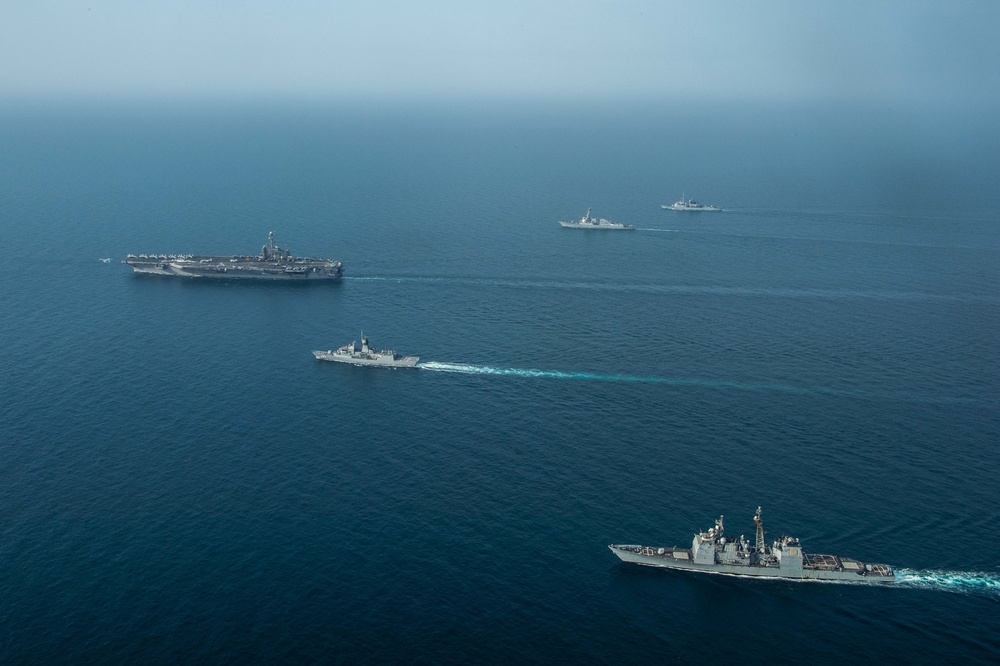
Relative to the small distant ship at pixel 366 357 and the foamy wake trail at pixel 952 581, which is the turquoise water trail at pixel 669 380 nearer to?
the small distant ship at pixel 366 357

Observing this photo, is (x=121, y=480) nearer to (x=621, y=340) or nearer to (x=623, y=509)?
(x=623, y=509)

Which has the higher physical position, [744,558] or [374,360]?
[374,360]

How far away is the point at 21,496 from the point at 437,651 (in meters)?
70.1

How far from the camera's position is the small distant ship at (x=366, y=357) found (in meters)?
170

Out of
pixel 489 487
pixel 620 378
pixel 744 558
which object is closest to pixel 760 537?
pixel 744 558

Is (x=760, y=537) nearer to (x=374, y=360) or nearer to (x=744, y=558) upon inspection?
(x=744, y=558)

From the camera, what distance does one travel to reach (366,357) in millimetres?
171500

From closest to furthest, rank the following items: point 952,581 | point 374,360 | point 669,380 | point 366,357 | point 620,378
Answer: point 952,581, point 669,380, point 620,378, point 374,360, point 366,357

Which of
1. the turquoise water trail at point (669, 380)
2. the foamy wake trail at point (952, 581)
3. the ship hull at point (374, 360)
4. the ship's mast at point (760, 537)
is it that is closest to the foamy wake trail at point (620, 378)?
the turquoise water trail at point (669, 380)

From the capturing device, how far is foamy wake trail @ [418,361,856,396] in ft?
513

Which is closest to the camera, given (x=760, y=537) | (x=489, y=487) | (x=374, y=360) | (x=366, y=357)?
(x=760, y=537)

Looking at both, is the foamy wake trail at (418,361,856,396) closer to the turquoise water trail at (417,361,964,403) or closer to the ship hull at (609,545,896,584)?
the turquoise water trail at (417,361,964,403)

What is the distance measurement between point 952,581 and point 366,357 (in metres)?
110

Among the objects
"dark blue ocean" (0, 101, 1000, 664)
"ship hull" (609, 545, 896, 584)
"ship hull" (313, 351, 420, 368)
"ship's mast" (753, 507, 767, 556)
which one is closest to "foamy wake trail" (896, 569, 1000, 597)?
"dark blue ocean" (0, 101, 1000, 664)
